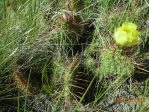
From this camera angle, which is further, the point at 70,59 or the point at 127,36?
the point at 70,59

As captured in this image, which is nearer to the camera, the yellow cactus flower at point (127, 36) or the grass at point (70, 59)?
the yellow cactus flower at point (127, 36)

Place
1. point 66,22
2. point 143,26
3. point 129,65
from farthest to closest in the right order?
point 143,26
point 66,22
point 129,65

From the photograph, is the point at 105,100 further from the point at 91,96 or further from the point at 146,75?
the point at 146,75

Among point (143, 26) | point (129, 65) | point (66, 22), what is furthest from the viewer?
point (143, 26)

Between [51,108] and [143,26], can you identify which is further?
[143,26]

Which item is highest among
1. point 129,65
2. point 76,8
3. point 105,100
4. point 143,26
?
point 76,8

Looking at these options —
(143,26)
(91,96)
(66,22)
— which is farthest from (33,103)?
(143,26)

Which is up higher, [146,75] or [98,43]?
[98,43]

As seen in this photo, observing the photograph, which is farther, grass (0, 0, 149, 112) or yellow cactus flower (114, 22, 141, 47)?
grass (0, 0, 149, 112)
